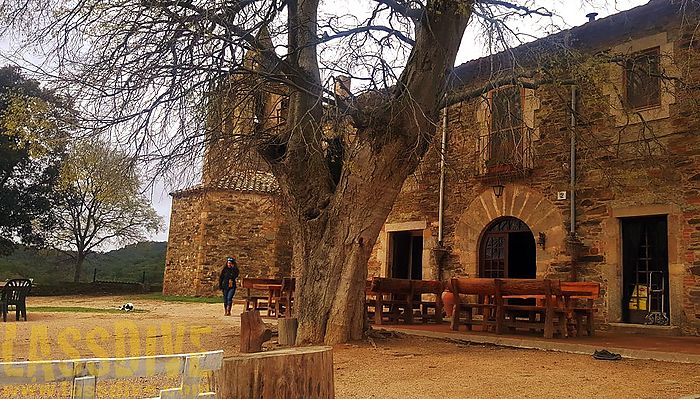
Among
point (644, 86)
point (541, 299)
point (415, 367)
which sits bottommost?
point (415, 367)

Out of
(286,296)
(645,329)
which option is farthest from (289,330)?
(645,329)

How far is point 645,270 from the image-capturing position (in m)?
10.0

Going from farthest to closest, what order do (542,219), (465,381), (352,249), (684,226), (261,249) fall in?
1. (261,249)
2. (542,219)
3. (684,226)
4. (352,249)
5. (465,381)

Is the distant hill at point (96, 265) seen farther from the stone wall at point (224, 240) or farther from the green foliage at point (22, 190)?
the stone wall at point (224, 240)

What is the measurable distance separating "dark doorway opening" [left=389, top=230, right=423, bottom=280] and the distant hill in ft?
63.7

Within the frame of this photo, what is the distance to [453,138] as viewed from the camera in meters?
13.1

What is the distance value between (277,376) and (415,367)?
3622 mm

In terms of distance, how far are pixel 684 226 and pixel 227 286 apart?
→ 9.03m

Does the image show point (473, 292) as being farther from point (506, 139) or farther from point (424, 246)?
point (424, 246)

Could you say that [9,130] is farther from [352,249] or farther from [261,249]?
[261,249]

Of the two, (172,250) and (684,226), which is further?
(172,250)

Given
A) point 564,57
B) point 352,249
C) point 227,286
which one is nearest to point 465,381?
point 352,249

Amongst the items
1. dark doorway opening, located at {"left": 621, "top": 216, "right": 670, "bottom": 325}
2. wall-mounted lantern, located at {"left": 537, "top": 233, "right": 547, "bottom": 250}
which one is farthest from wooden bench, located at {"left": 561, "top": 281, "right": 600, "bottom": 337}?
wall-mounted lantern, located at {"left": 537, "top": 233, "right": 547, "bottom": 250}

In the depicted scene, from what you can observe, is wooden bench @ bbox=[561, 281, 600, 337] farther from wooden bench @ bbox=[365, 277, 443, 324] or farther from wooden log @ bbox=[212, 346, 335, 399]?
wooden log @ bbox=[212, 346, 335, 399]
